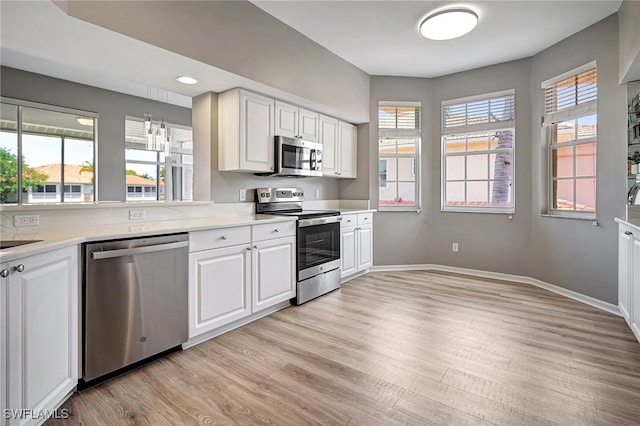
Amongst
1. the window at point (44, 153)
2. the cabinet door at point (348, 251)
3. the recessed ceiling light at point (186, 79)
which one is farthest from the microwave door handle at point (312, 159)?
the window at point (44, 153)

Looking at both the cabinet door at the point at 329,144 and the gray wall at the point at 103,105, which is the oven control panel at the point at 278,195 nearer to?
the cabinet door at the point at 329,144

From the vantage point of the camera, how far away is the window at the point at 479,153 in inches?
172

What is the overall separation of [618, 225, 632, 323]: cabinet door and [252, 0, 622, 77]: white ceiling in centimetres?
212

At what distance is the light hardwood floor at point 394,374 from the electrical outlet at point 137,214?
1143 millimetres

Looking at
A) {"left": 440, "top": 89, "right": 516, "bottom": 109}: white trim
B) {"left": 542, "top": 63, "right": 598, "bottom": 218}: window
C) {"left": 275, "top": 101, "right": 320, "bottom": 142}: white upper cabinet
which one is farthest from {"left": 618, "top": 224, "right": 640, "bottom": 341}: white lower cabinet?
{"left": 275, "top": 101, "right": 320, "bottom": 142}: white upper cabinet

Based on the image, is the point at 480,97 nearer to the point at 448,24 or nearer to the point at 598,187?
the point at 448,24

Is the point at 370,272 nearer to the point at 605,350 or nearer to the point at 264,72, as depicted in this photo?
the point at 605,350

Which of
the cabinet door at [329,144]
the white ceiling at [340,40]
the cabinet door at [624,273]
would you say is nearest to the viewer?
the white ceiling at [340,40]

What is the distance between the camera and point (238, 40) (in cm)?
280

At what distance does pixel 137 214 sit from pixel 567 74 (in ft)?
15.3

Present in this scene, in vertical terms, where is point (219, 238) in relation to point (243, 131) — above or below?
below

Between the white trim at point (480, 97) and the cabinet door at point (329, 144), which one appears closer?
the cabinet door at point (329, 144)

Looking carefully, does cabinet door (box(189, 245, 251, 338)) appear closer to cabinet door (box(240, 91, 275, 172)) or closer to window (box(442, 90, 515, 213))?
cabinet door (box(240, 91, 275, 172))

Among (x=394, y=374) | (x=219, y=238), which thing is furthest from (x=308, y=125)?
(x=394, y=374)
